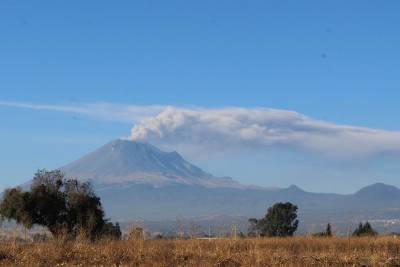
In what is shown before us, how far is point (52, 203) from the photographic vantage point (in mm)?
58719

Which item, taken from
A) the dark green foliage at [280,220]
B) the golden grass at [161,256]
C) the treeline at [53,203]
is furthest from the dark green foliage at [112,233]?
the dark green foliage at [280,220]

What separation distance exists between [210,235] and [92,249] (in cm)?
612

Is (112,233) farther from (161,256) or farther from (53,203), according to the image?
(53,203)

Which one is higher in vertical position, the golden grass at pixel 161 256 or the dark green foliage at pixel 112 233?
the dark green foliage at pixel 112 233

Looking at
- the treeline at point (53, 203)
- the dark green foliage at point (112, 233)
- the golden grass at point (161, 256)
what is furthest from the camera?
the treeline at point (53, 203)

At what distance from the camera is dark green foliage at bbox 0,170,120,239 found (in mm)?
57500

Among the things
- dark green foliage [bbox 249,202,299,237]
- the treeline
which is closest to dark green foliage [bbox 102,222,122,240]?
the treeline

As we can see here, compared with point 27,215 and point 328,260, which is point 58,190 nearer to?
point 27,215

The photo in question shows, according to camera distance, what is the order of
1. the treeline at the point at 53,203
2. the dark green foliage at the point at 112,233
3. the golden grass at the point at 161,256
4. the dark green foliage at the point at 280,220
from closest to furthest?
the golden grass at the point at 161,256 < the dark green foliage at the point at 112,233 < the treeline at the point at 53,203 < the dark green foliage at the point at 280,220

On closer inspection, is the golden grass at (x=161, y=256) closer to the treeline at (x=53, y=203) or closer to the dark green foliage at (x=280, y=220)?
the treeline at (x=53, y=203)

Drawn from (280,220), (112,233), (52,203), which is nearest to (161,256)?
(112,233)

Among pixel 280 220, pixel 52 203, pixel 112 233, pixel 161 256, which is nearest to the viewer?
pixel 161 256

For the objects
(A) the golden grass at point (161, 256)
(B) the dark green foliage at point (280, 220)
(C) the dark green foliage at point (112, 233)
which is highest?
(B) the dark green foliage at point (280, 220)

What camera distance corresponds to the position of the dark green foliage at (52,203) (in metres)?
57.5
